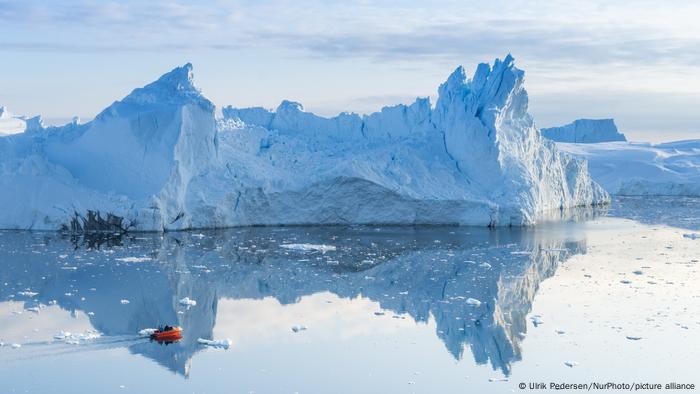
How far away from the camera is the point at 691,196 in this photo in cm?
2864

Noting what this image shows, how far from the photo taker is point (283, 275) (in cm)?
1125

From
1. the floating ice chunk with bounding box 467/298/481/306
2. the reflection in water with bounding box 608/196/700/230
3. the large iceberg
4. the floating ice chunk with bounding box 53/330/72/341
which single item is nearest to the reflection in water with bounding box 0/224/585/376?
the floating ice chunk with bounding box 467/298/481/306

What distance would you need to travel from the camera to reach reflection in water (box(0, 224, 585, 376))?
8.47 m

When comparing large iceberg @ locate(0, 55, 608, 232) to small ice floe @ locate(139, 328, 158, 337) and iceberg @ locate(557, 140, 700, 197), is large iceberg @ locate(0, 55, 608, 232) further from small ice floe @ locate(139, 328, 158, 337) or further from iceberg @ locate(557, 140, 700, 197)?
iceberg @ locate(557, 140, 700, 197)

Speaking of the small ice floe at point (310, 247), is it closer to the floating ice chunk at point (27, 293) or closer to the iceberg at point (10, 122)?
the floating ice chunk at point (27, 293)

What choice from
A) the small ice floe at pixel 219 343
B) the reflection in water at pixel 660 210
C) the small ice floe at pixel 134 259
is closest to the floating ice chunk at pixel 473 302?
the small ice floe at pixel 219 343

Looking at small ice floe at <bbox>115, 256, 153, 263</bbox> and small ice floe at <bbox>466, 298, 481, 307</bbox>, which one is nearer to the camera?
small ice floe at <bbox>466, 298, 481, 307</bbox>

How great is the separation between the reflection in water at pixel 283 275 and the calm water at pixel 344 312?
3 cm

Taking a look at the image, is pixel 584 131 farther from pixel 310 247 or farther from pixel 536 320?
pixel 536 320

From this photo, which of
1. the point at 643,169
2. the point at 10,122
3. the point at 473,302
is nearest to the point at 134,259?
the point at 473,302

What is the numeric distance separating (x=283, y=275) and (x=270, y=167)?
18.5ft

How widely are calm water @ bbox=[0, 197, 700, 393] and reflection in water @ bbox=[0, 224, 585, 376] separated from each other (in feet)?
0.11

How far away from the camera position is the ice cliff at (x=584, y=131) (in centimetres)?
3922

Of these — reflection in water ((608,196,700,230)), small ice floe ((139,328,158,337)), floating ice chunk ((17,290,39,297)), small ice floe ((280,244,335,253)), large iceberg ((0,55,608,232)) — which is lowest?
reflection in water ((608,196,700,230))
